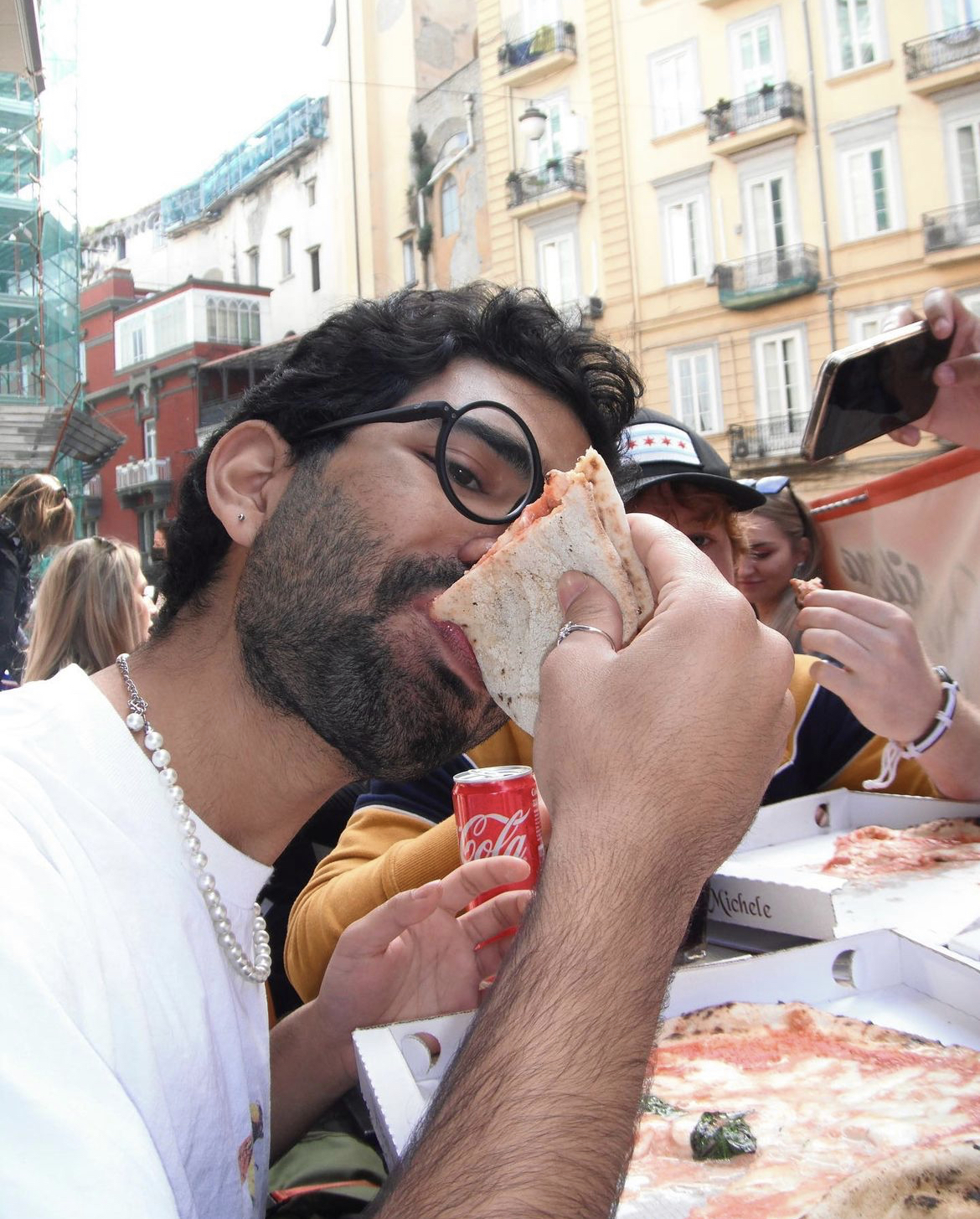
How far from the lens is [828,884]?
1.26 metres

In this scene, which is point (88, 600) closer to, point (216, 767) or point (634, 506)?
point (634, 506)

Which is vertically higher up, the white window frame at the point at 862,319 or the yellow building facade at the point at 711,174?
the yellow building facade at the point at 711,174

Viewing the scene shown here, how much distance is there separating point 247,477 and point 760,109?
5871mm

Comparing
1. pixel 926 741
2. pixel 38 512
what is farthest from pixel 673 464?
pixel 38 512

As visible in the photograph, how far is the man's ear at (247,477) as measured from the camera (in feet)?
4.33

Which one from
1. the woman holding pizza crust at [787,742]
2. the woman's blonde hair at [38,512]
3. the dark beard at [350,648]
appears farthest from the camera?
the woman's blonde hair at [38,512]

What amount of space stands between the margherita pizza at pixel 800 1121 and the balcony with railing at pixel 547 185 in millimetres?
6553

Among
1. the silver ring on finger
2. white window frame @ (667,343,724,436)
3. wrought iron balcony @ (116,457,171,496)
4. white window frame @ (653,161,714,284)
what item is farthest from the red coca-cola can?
wrought iron balcony @ (116,457,171,496)

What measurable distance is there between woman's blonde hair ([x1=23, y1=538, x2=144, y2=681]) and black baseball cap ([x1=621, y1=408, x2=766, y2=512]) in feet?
7.51

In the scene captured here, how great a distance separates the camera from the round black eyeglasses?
1.22m

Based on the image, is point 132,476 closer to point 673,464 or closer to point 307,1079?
point 673,464

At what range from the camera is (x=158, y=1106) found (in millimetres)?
827

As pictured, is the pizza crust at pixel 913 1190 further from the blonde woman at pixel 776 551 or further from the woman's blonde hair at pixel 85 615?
the woman's blonde hair at pixel 85 615

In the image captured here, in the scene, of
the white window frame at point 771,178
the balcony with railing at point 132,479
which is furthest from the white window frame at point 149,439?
the white window frame at point 771,178
